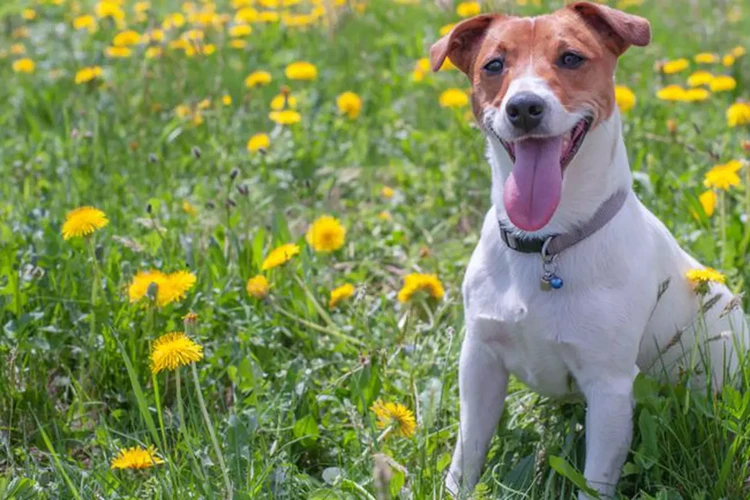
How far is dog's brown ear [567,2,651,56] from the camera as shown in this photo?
2.79 meters

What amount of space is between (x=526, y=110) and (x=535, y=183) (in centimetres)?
22

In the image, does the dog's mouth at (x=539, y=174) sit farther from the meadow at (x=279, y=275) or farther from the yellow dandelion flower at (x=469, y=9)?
the yellow dandelion flower at (x=469, y=9)

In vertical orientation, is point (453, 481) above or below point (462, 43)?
below

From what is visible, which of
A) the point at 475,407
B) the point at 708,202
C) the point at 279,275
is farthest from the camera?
the point at 708,202

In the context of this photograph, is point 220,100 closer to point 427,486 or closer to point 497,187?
point 497,187

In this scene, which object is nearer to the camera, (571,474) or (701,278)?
(571,474)

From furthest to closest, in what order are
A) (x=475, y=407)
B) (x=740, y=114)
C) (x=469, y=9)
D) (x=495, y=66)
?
(x=469, y=9)
(x=740, y=114)
(x=475, y=407)
(x=495, y=66)

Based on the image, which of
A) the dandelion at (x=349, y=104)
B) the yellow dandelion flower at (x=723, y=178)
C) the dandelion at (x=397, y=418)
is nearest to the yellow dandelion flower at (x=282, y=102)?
the dandelion at (x=349, y=104)

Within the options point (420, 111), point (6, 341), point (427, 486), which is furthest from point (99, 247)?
point (420, 111)

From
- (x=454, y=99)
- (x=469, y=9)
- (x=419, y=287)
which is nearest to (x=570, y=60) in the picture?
(x=419, y=287)

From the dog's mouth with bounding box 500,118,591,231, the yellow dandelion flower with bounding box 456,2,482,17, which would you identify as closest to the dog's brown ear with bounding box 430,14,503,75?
the dog's mouth with bounding box 500,118,591,231

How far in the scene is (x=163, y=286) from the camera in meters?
3.24

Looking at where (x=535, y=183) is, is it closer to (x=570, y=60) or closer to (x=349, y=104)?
(x=570, y=60)

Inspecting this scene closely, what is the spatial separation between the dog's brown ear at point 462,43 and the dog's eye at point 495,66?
15cm
